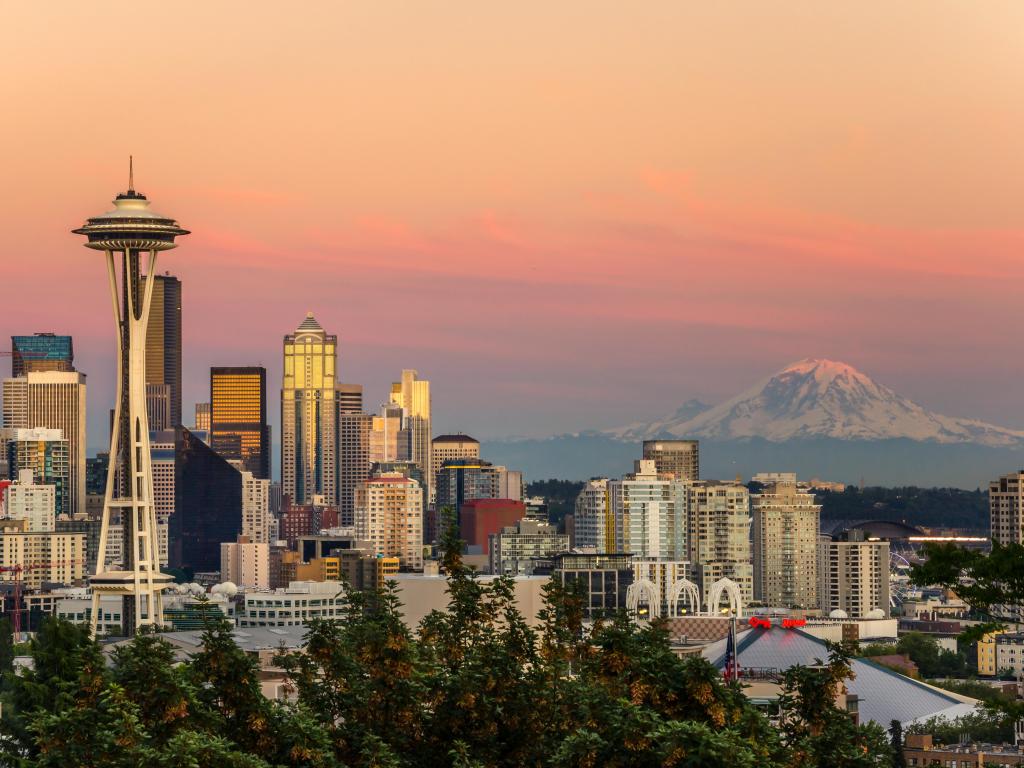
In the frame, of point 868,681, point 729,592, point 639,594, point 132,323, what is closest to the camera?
point 868,681

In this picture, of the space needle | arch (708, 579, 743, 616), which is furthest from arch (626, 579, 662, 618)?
the space needle

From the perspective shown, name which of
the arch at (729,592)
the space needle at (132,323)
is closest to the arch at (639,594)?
the arch at (729,592)

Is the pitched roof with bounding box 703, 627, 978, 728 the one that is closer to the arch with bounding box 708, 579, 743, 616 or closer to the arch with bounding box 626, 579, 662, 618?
the arch with bounding box 708, 579, 743, 616

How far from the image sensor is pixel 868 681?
128m

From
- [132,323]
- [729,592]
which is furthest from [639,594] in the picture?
[132,323]

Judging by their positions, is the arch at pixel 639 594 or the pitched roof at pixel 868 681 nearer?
the pitched roof at pixel 868 681

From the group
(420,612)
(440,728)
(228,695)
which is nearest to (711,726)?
(440,728)

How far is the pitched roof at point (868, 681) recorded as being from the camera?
122875 millimetres

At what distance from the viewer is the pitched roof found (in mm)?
122875

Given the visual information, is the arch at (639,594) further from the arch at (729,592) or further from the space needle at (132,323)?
the space needle at (132,323)

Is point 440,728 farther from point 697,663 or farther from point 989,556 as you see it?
point 989,556

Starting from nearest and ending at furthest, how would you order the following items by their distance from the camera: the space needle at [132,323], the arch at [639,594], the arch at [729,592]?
the space needle at [132,323] < the arch at [729,592] < the arch at [639,594]

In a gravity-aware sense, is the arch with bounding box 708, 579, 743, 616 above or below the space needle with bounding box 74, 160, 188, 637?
below

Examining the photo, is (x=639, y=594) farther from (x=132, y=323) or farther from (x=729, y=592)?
(x=132, y=323)
